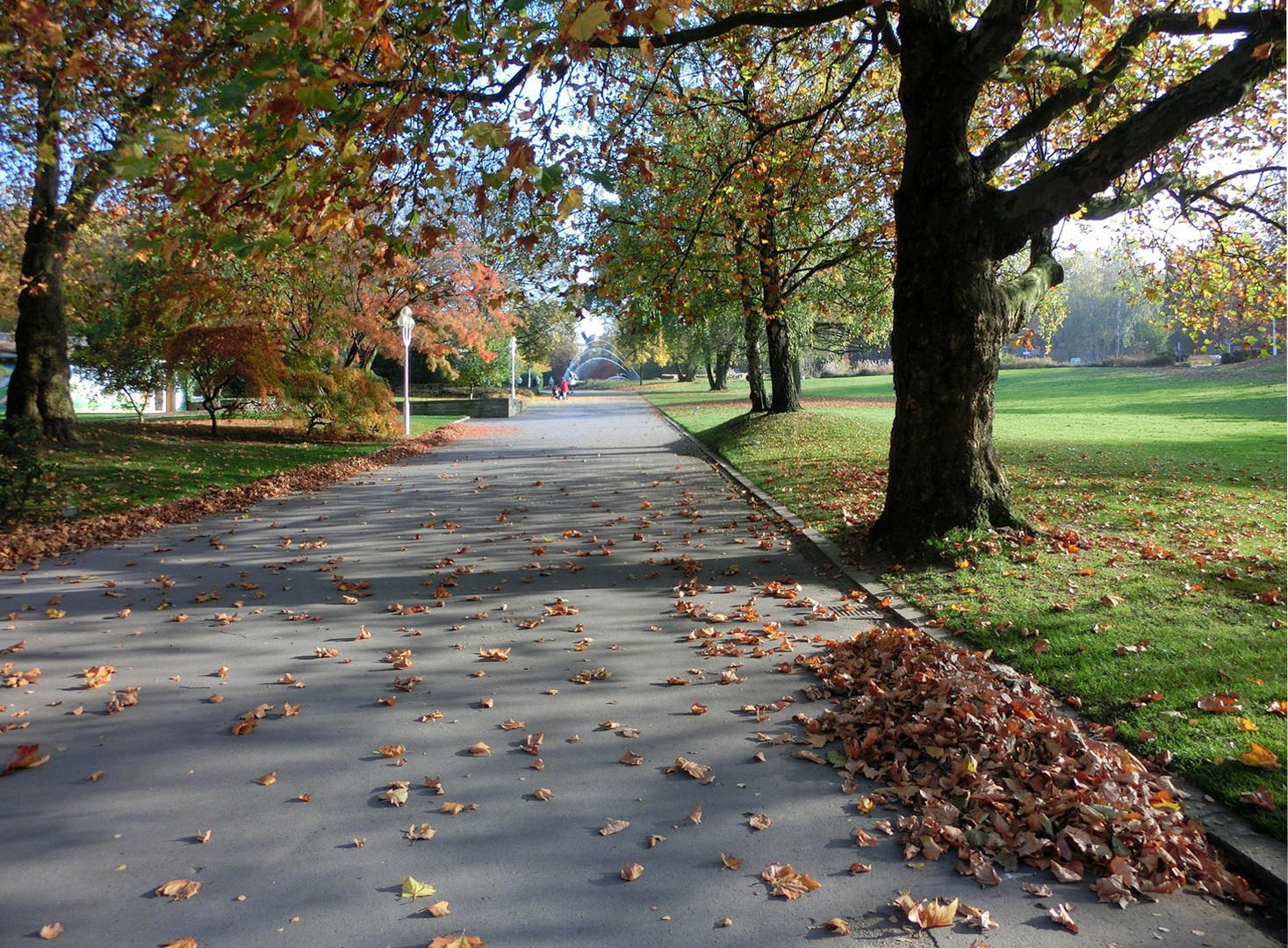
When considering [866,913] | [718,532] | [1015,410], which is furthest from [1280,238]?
[1015,410]

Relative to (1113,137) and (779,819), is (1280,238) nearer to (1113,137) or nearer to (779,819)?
(1113,137)

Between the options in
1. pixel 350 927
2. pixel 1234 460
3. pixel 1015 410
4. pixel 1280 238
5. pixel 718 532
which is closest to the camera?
pixel 350 927

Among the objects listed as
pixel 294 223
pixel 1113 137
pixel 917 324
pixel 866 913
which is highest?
pixel 1113 137

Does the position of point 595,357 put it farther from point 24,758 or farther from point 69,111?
point 24,758

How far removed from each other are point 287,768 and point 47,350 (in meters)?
15.4

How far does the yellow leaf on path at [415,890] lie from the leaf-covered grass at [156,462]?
9.20 meters

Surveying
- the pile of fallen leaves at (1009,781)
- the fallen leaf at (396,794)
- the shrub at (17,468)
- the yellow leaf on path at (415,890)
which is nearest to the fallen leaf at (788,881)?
the pile of fallen leaves at (1009,781)

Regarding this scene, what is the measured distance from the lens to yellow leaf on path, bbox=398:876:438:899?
120 inches

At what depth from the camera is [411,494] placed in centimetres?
1338

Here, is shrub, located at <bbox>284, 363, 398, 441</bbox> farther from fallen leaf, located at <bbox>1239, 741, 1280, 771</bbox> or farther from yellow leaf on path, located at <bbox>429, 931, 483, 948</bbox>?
fallen leaf, located at <bbox>1239, 741, 1280, 771</bbox>

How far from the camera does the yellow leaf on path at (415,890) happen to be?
9.98 ft

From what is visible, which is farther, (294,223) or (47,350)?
(47,350)

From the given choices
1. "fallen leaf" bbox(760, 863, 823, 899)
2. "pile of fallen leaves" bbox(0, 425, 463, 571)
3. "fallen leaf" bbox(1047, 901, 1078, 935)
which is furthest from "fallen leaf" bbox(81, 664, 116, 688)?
"fallen leaf" bbox(1047, 901, 1078, 935)

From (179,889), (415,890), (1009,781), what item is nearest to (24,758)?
(179,889)
